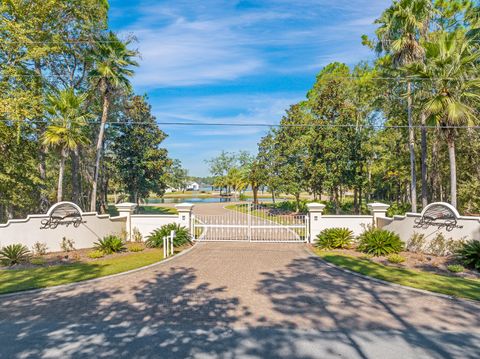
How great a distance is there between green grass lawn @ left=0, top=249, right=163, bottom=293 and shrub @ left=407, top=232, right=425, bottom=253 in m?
10.4

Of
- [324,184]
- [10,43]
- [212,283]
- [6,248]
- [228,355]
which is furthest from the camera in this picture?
[324,184]

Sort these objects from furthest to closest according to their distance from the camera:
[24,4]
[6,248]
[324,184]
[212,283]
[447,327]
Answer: [324,184] → [24,4] → [6,248] → [212,283] → [447,327]

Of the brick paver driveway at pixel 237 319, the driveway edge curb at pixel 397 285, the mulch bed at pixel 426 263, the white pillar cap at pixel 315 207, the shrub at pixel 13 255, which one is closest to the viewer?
the brick paver driveway at pixel 237 319

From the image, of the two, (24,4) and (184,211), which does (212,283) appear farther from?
(24,4)

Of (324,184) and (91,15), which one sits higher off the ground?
(91,15)

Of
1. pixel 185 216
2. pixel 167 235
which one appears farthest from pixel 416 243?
pixel 167 235

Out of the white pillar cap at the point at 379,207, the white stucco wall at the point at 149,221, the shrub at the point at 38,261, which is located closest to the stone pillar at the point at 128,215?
the white stucco wall at the point at 149,221

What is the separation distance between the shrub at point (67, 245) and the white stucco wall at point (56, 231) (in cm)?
Result: 11

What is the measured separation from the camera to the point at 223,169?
71375 millimetres

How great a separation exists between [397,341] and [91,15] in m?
25.5

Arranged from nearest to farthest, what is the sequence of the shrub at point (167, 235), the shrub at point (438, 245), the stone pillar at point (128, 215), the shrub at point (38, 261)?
the shrub at point (38, 261) → the shrub at point (438, 245) → the shrub at point (167, 235) → the stone pillar at point (128, 215)

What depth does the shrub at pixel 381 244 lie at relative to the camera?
12.1 metres

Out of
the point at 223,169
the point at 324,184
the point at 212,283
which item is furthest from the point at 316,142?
the point at 223,169

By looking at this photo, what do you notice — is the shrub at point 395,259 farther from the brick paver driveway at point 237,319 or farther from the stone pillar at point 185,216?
the stone pillar at point 185,216
